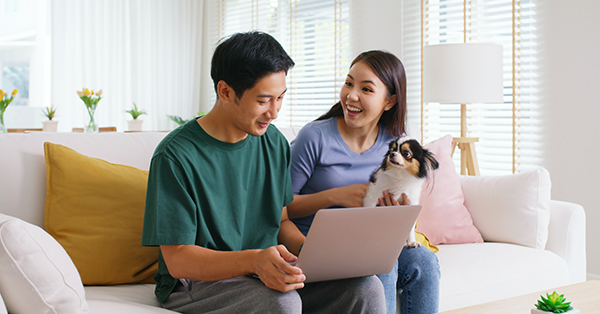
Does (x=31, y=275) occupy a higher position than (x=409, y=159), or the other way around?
(x=409, y=159)

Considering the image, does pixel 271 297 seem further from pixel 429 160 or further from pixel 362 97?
pixel 362 97

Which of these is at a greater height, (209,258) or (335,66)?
(335,66)

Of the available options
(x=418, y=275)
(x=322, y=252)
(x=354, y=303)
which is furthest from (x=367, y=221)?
(x=418, y=275)

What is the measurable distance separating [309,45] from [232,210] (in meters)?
3.41

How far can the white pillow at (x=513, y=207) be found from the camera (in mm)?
2088

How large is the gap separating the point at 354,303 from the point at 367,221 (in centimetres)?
28

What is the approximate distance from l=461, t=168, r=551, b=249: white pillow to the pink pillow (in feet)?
0.20

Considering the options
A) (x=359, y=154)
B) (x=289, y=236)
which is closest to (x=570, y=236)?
(x=359, y=154)

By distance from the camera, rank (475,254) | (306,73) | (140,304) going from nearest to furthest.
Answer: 1. (140,304)
2. (475,254)
3. (306,73)

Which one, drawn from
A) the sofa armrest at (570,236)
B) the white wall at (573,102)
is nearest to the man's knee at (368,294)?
the sofa armrest at (570,236)

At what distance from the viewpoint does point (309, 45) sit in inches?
179

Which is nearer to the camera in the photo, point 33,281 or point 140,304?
point 33,281

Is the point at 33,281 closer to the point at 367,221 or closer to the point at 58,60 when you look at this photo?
the point at 367,221

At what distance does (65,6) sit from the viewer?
15.1 ft
